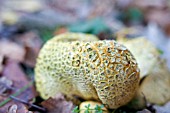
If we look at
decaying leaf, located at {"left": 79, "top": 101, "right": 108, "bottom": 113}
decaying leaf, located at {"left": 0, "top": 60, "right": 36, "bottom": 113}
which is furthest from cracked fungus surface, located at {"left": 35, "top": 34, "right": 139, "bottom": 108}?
decaying leaf, located at {"left": 0, "top": 60, "right": 36, "bottom": 113}

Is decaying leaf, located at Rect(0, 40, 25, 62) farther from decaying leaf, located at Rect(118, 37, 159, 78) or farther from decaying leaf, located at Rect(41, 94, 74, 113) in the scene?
decaying leaf, located at Rect(118, 37, 159, 78)

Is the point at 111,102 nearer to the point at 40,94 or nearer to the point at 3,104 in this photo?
the point at 40,94

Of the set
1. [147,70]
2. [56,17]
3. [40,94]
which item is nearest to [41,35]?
[56,17]

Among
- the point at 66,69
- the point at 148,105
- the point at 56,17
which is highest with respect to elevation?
the point at 56,17

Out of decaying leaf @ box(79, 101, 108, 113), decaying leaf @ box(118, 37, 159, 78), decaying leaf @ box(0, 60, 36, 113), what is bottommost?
decaying leaf @ box(79, 101, 108, 113)

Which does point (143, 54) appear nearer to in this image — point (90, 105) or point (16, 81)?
point (90, 105)

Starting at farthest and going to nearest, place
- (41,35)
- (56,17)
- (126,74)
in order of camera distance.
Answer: (56,17) → (41,35) → (126,74)
